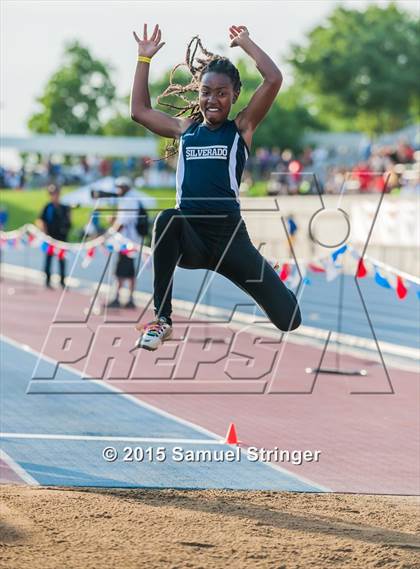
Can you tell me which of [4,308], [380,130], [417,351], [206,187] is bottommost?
[4,308]

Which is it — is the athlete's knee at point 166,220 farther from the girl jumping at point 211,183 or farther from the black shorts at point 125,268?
the black shorts at point 125,268

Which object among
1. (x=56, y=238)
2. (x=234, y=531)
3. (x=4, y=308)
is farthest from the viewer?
(x=56, y=238)

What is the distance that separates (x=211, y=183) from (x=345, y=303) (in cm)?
1636

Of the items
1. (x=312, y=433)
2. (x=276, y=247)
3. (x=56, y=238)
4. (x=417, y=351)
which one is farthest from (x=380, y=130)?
(x=312, y=433)

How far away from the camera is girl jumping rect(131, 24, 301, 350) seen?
21.8 ft

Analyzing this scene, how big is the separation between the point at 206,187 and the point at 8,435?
4.23 metres

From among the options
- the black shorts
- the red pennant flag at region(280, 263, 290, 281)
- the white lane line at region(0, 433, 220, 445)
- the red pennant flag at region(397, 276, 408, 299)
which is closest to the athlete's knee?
the white lane line at region(0, 433, 220, 445)

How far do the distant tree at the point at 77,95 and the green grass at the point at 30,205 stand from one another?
2527 centimetres

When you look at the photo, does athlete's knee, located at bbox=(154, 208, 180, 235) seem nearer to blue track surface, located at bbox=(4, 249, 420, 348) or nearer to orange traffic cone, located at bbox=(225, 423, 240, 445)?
orange traffic cone, located at bbox=(225, 423, 240, 445)

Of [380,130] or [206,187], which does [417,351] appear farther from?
[380,130]

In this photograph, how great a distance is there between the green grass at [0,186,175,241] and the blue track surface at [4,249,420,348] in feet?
48.3

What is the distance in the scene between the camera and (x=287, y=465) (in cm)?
923

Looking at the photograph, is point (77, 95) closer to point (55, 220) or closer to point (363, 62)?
point (363, 62)

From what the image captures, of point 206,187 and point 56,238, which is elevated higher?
point 206,187
